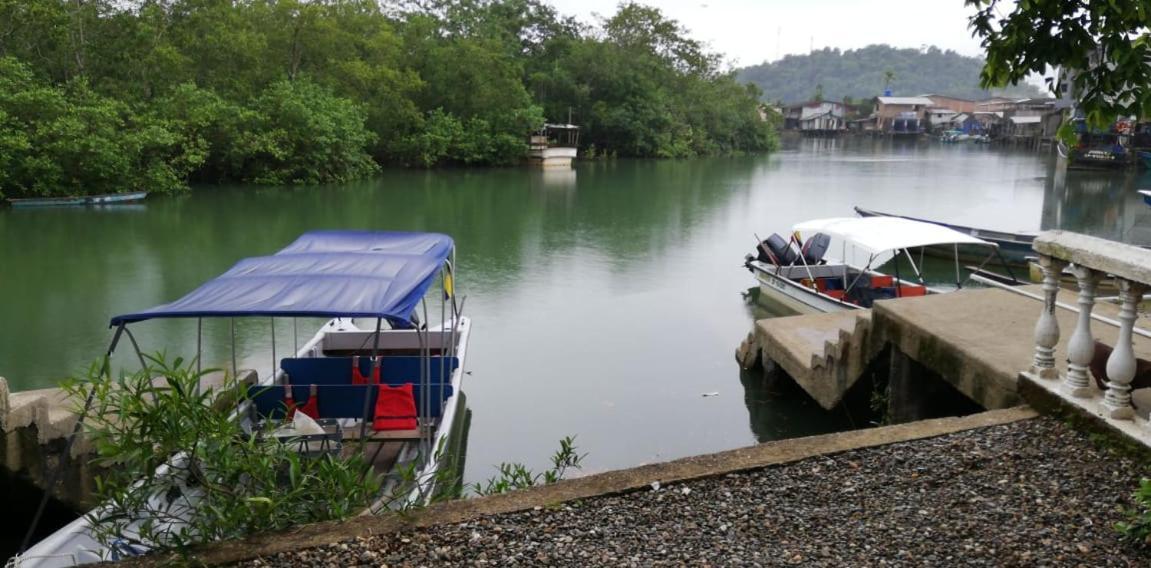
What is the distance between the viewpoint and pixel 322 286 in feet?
18.6

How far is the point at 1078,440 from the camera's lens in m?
3.79

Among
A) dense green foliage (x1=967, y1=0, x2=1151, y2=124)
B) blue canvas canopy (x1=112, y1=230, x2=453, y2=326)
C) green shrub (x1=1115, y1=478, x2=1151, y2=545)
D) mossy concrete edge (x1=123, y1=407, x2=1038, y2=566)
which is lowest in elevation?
mossy concrete edge (x1=123, y1=407, x2=1038, y2=566)

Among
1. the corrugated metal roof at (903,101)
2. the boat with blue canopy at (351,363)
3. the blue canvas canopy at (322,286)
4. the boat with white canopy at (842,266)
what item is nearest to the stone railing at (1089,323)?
the boat with blue canopy at (351,363)

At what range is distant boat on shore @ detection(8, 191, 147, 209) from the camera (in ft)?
64.5

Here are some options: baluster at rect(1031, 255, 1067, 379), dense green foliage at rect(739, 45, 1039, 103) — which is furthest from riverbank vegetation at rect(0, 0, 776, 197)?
dense green foliage at rect(739, 45, 1039, 103)

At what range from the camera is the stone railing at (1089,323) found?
12.0 feet

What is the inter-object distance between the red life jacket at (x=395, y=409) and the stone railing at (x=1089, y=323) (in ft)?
12.1

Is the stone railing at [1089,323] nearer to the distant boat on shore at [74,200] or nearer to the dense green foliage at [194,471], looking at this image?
the dense green foliage at [194,471]

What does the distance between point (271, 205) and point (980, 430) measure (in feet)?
68.0

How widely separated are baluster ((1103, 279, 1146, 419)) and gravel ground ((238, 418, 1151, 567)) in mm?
218

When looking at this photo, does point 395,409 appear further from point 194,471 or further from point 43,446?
point 194,471

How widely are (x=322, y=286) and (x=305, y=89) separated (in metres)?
24.0

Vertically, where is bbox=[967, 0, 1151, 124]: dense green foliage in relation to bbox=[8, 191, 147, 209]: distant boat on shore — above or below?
above

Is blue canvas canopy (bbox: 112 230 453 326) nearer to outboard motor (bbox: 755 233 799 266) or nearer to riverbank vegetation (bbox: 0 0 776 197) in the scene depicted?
outboard motor (bbox: 755 233 799 266)
